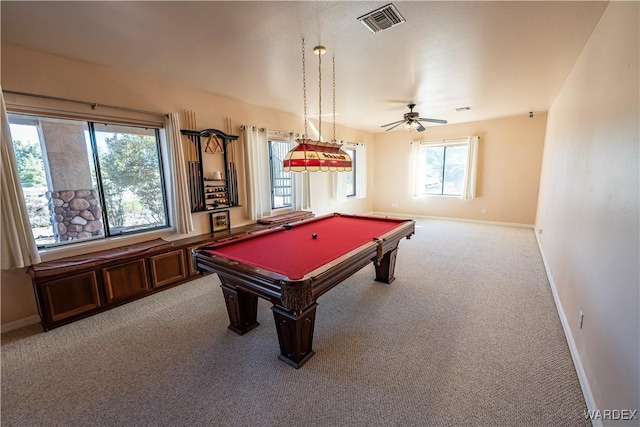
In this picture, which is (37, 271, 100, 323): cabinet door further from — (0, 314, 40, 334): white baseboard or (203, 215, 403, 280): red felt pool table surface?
(203, 215, 403, 280): red felt pool table surface

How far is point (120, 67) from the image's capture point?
3027 millimetres

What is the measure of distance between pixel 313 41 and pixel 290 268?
2.08 meters

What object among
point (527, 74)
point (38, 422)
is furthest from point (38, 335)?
point (527, 74)

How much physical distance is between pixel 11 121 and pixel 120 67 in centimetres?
115

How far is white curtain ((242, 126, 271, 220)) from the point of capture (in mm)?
4559

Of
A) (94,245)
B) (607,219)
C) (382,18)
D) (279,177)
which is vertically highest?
(382,18)

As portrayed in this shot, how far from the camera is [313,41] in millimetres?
2465

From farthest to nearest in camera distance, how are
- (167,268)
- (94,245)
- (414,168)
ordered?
(414,168) < (167,268) < (94,245)

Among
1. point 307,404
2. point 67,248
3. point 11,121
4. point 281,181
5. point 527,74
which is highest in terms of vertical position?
point 527,74

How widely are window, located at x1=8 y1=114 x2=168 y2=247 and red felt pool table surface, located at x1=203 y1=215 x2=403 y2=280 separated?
5.93 feet

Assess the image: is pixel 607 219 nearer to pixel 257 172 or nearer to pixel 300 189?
pixel 257 172

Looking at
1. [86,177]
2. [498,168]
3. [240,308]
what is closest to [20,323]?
[86,177]

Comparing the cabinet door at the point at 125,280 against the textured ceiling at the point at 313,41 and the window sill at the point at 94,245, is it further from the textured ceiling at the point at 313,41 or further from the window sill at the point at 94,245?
the textured ceiling at the point at 313,41

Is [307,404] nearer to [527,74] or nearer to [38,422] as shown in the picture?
[38,422]
